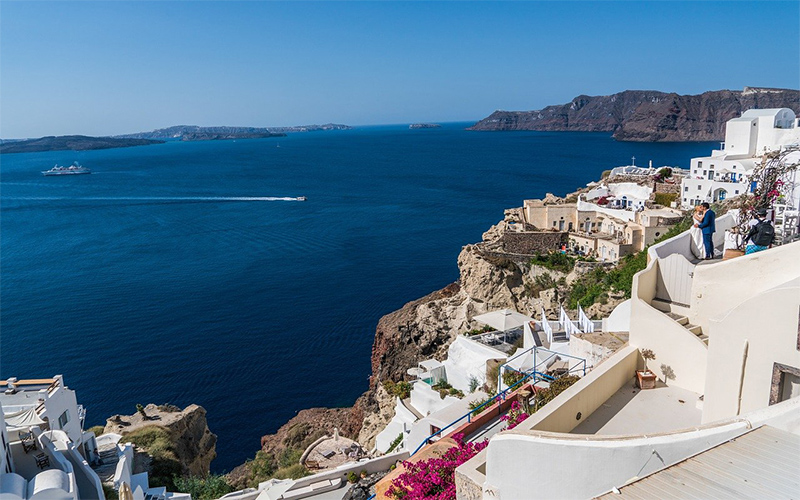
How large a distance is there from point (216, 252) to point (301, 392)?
85.2ft

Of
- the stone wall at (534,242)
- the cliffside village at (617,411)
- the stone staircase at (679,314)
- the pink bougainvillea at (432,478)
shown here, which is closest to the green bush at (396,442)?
the cliffside village at (617,411)

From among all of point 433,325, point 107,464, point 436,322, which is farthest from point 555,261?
point 107,464

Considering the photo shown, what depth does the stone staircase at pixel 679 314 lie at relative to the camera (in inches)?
307

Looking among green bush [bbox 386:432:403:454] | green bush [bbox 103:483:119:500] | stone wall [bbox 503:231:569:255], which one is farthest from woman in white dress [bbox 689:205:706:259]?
stone wall [bbox 503:231:569:255]

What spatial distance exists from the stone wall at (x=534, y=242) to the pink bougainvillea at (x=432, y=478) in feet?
70.6

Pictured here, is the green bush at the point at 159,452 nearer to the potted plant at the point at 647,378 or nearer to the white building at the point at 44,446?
the white building at the point at 44,446

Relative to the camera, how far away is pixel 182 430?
68.6ft

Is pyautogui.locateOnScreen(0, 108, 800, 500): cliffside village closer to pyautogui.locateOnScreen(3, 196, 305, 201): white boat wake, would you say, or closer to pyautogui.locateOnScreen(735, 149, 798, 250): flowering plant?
pyautogui.locateOnScreen(735, 149, 798, 250): flowering plant

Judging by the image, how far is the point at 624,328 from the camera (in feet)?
37.9

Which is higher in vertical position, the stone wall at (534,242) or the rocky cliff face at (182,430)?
the stone wall at (534,242)

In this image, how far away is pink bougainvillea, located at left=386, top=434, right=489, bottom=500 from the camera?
690 cm

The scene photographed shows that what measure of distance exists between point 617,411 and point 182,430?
60.5ft

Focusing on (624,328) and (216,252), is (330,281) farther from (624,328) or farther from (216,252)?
(624,328)

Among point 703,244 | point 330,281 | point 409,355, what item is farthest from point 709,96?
point 703,244
